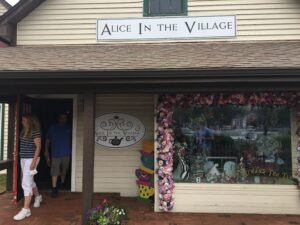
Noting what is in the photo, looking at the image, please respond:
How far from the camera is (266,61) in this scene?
615cm

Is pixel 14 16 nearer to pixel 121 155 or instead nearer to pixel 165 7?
pixel 165 7

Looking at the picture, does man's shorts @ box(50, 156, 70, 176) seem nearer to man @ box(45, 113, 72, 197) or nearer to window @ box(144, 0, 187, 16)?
man @ box(45, 113, 72, 197)

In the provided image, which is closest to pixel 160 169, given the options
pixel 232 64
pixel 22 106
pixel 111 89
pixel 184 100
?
pixel 184 100

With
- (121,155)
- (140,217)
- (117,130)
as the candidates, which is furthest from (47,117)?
(140,217)

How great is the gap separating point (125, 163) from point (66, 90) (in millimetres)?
2878

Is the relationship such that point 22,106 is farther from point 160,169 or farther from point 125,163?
point 160,169

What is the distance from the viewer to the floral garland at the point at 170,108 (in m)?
7.04

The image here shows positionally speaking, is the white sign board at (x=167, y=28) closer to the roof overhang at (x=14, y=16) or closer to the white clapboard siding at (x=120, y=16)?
the white clapboard siding at (x=120, y=16)

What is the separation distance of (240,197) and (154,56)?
3.10m

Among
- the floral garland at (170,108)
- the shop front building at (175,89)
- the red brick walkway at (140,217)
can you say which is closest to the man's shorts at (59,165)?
the shop front building at (175,89)

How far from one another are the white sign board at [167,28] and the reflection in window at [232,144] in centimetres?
172

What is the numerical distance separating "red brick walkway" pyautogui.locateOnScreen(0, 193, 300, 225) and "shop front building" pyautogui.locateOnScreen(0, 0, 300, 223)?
0.27 m

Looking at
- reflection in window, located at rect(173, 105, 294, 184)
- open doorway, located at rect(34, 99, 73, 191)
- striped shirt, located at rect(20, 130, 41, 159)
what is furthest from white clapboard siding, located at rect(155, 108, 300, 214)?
open doorway, located at rect(34, 99, 73, 191)

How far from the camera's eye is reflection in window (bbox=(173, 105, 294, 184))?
7.31 meters
